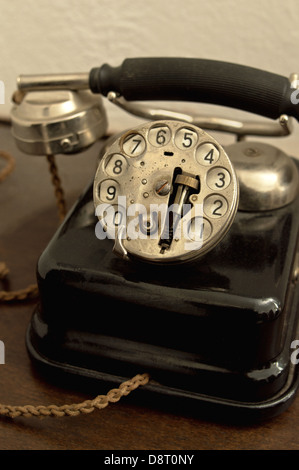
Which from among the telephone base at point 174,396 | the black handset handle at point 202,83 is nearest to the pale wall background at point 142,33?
the black handset handle at point 202,83

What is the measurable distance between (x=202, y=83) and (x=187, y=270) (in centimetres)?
25

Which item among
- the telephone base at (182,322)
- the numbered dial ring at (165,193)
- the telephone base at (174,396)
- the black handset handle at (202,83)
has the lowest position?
the telephone base at (174,396)

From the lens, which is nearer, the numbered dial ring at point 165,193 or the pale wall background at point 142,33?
the numbered dial ring at point 165,193

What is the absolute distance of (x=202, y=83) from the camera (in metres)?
0.79

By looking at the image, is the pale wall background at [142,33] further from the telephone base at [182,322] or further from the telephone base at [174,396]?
the telephone base at [174,396]

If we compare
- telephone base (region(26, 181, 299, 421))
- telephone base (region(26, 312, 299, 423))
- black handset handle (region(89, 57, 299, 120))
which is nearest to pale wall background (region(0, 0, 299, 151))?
black handset handle (region(89, 57, 299, 120))

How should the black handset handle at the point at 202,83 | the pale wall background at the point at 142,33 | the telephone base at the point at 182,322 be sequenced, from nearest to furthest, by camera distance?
the telephone base at the point at 182,322 → the black handset handle at the point at 202,83 → the pale wall background at the point at 142,33

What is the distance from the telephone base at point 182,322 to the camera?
2.16 feet

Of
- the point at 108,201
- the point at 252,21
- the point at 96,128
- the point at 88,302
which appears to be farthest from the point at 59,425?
the point at 252,21

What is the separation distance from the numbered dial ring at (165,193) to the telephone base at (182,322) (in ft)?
0.11

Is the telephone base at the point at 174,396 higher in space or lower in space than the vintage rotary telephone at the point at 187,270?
lower

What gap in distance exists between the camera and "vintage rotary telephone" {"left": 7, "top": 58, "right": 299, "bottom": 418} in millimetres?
666

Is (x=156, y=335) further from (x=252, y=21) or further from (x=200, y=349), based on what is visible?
(x=252, y=21)

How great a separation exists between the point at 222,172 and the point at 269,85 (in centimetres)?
15
